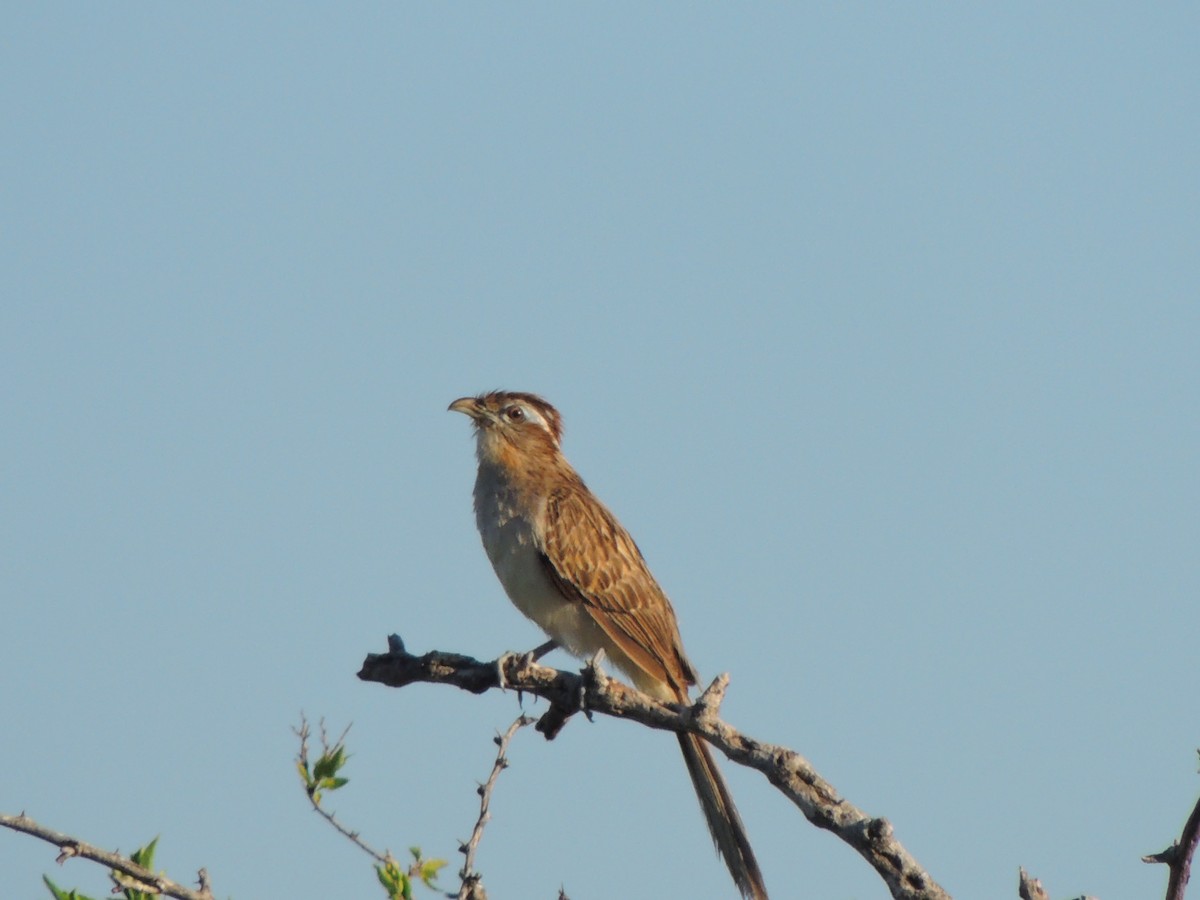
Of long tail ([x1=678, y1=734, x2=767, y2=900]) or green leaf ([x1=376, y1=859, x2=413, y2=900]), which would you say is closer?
green leaf ([x1=376, y1=859, x2=413, y2=900])

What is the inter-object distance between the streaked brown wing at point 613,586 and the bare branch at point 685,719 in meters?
1.51

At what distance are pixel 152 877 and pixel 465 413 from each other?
5.61 metres

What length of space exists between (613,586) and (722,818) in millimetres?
1713

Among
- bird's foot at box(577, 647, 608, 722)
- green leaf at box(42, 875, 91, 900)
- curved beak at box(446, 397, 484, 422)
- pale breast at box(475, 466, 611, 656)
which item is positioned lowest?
green leaf at box(42, 875, 91, 900)

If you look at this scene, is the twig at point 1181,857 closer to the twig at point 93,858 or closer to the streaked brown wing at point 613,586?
the twig at point 93,858

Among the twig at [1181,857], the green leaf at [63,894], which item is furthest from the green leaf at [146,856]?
the twig at [1181,857]

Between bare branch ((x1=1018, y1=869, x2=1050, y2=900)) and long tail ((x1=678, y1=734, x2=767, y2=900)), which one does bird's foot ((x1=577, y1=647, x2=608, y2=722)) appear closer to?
long tail ((x1=678, y1=734, x2=767, y2=900))

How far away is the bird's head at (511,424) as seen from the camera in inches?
405

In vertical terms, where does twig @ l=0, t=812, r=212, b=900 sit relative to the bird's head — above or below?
below

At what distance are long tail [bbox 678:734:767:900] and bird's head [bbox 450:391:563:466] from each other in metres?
2.53

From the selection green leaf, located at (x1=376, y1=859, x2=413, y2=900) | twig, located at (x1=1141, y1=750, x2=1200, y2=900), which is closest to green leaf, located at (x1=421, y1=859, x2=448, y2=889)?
green leaf, located at (x1=376, y1=859, x2=413, y2=900)

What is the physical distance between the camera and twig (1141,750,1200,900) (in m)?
4.32

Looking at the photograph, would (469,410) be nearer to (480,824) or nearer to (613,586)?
(613,586)

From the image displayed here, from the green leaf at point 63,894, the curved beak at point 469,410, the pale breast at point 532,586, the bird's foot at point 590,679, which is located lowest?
the green leaf at point 63,894
